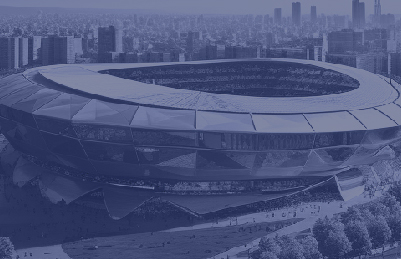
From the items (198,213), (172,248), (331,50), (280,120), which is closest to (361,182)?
(280,120)

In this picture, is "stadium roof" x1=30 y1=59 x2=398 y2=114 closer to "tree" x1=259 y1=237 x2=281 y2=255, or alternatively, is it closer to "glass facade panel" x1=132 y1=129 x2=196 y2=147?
"glass facade panel" x1=132 y1=129 x2=196 y2=147

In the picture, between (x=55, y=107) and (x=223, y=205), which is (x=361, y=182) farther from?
(x=55, y=107)

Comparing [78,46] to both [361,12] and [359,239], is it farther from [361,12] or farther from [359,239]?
[361,12]

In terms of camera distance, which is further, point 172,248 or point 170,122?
point 170,122

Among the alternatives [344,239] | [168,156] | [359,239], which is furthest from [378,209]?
[168,156]

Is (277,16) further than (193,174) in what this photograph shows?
Yes

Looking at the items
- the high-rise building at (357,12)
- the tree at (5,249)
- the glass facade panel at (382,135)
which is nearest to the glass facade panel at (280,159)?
the glass facade panel at (382,135)

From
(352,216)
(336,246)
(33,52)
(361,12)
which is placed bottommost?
(336,246)
